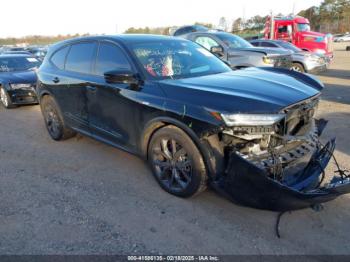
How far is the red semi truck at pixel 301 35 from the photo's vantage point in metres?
17.1

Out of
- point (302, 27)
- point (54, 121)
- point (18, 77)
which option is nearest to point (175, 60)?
point (54, 121)

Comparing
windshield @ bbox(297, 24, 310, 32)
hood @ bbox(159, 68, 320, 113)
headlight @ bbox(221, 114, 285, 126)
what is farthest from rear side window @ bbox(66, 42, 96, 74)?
windshield @ bbox(297, 24, 310, 32)

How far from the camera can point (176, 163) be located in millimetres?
3490

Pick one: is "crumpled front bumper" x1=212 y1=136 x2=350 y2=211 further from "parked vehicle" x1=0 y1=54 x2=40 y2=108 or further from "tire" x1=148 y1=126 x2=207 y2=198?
"parked vehicle" x1=0 y1=54 x2=40 y2=108

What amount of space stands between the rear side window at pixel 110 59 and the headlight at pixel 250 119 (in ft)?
5.19

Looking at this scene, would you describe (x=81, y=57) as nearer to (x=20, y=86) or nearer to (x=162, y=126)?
(x=162, y=126)

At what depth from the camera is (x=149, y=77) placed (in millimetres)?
3650

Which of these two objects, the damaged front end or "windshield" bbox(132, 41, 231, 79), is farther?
"windshield" bbox(132, 41, 231, 79)

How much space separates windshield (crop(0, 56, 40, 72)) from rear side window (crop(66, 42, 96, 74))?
18.5ft

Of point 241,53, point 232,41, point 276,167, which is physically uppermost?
point 232,41

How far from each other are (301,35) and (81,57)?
16.3 meters

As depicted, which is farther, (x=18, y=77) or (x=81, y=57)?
(x=18, y=77)

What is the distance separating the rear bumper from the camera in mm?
8617

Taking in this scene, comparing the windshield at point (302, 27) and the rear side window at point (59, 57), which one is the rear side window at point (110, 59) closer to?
the rear side window at point (59, 57)
